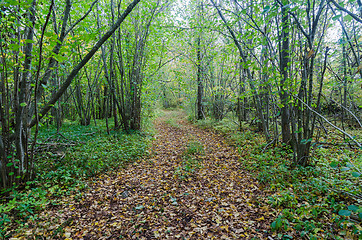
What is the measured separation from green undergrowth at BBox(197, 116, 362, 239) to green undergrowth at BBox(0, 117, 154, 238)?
434 cm

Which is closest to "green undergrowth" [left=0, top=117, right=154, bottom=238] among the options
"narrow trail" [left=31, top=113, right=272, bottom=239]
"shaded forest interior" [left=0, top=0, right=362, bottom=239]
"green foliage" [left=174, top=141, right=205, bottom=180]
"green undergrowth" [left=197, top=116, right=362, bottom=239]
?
"shaded forest interior" [left=0, top=0, right=362, bottom=239]

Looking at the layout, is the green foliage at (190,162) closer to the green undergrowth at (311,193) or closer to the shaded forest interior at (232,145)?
the shaded forest interior at (232,145)

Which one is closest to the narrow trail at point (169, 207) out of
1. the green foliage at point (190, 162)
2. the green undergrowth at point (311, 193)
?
the green foliage at point (190, 162)

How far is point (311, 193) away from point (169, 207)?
2.97 metres

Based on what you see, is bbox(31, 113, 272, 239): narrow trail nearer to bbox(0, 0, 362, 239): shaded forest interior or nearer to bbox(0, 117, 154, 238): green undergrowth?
bbox(0, 0, 362, 239): shaded forest interior

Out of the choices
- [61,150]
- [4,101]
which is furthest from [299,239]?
[61,150]

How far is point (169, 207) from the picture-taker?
153 inches

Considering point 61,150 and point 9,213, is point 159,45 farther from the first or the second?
point 9,213

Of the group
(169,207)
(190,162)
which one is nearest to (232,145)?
(190,162)

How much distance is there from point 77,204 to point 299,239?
4315 mm

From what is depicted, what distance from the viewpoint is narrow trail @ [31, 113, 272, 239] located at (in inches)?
124

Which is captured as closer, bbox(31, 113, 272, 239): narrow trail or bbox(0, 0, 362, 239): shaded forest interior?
bbox(0, 0, 362, 239): shaded forest interior

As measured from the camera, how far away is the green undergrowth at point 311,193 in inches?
105

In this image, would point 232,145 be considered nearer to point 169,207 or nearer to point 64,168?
point 169,207
